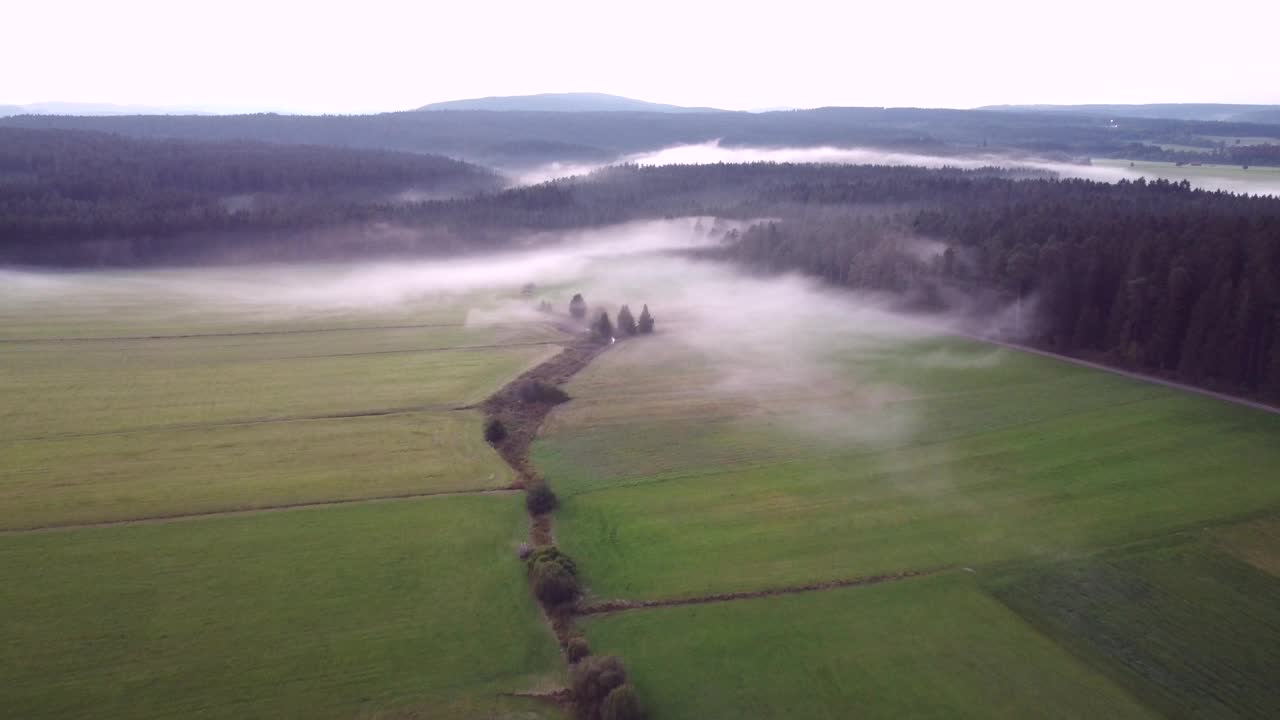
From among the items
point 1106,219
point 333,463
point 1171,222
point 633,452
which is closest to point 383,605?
point 333,463

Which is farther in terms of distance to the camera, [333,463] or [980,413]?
[980,413]

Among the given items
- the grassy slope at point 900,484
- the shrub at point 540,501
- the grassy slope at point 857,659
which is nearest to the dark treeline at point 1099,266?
the grassy slope at point 900,484

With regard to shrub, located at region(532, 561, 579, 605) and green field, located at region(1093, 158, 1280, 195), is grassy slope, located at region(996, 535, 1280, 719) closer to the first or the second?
shrub, located at region(532, 561, 579, 605)

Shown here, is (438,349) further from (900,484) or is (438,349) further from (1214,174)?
(1214,174)

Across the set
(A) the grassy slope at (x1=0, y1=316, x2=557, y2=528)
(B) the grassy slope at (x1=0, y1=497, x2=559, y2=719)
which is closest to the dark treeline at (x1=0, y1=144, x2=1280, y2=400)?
(A) the grassy slope at (x1=0, y1=316, x2=557, y2=528)

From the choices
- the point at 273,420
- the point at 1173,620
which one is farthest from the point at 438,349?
the point at 1173,620

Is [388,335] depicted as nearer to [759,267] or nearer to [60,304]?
[60,304]

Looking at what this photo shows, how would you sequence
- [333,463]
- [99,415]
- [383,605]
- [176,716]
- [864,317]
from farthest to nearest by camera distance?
[864,317], [99,415], [333,463], [383,605], [176,716]
